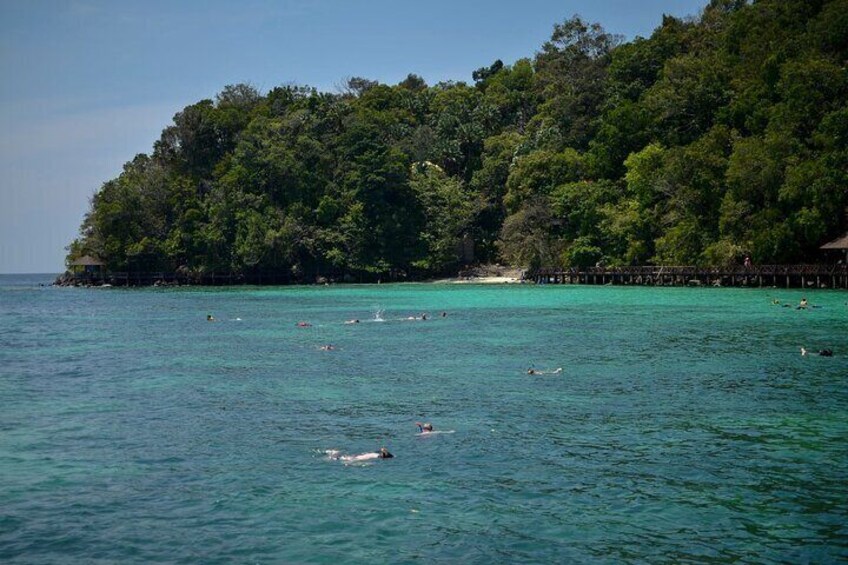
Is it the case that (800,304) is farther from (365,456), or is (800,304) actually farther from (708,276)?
(365,456)

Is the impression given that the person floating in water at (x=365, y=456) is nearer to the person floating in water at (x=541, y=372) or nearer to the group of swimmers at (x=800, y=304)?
the person floating in water at (x=541, y=372)

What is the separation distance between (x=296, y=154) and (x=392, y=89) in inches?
1091

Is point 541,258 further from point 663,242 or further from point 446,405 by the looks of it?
point 446,405

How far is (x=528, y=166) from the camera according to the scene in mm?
93562

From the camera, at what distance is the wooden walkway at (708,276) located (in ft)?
214

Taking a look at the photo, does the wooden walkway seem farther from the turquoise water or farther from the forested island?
the turquoise water

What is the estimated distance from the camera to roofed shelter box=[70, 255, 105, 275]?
10891 cm

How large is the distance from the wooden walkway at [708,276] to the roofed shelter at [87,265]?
56.0 meters

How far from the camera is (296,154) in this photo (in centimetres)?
10700

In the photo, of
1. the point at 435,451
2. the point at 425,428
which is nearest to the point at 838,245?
the point at 425,428

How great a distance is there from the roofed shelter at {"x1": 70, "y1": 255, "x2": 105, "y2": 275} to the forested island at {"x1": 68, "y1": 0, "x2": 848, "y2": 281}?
153 centimetres

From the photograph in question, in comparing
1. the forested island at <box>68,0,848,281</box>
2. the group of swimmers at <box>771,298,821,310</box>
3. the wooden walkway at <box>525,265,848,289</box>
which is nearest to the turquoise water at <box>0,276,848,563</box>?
the group of swimmers at <box>771,298,821,310</box>

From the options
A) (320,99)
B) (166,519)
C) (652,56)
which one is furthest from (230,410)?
(320,99)

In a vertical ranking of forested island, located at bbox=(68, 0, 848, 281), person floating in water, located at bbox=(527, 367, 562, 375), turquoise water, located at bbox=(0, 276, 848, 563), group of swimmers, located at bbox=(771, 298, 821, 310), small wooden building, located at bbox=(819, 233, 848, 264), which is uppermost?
forested island, located at bbox=(68, 0, 848, 281)
